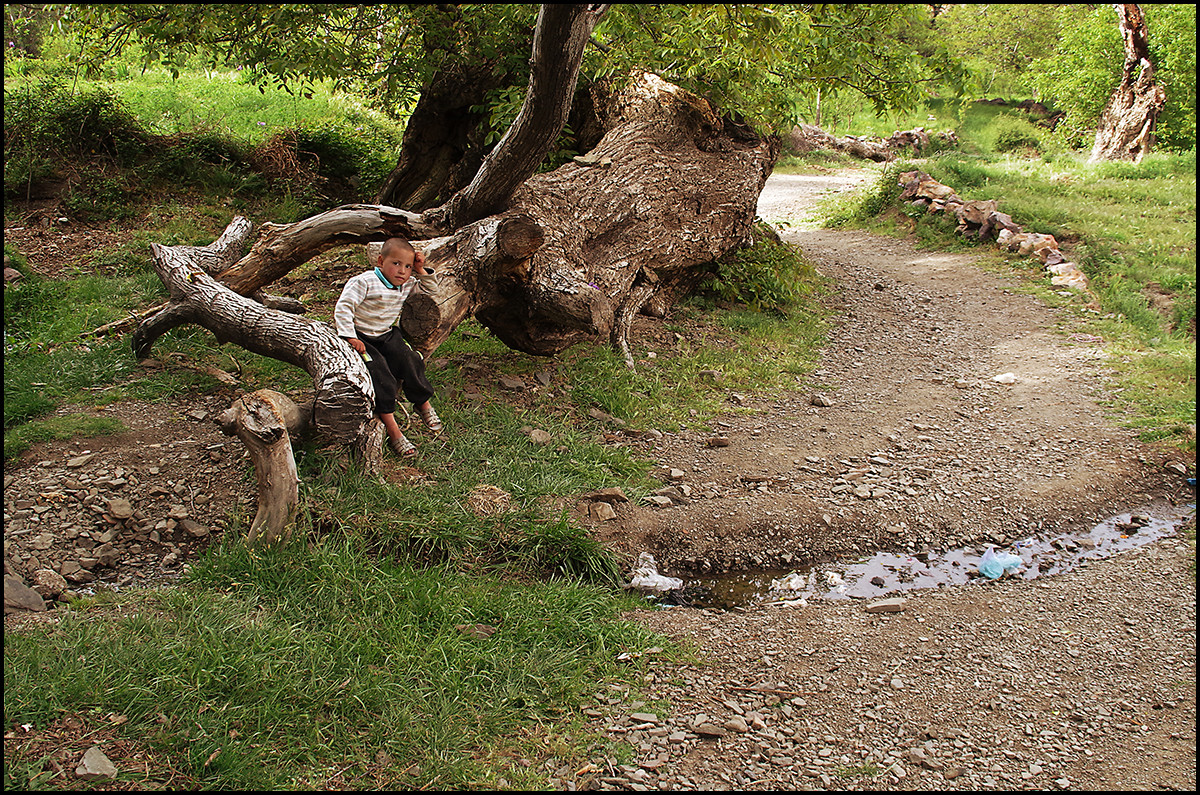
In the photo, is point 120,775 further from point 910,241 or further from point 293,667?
point 910,241

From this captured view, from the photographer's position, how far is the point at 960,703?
3146 mm

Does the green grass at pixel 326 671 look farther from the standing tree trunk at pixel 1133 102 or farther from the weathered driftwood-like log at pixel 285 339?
the standing tree trunk at pixel 1133 102

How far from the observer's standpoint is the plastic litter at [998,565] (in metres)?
4.23

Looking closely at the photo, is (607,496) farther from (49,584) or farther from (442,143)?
(442,143)

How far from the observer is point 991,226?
10.9 metres

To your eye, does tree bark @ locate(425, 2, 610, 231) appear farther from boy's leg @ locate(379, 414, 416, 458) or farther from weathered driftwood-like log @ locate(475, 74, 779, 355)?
boy's leg @ locate(379, 414, 416, 458)

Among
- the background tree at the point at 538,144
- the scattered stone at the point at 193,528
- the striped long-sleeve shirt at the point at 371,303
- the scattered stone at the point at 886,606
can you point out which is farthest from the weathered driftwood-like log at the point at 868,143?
the scattered stone at the point at 193,528

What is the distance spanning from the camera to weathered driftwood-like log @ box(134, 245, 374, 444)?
13.9ft

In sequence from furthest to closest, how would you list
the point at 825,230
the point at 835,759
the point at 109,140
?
1. the point at 825,230
2. the point at 109,140
3. the point at 835,759

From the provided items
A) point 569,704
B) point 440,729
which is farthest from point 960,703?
point 440,729

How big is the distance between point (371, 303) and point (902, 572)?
135 inches

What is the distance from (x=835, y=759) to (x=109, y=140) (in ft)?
32.1

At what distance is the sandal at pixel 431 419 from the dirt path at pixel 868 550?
3.72 feet

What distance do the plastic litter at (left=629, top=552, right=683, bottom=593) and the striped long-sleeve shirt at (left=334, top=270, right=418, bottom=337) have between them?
210 cm
